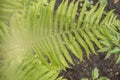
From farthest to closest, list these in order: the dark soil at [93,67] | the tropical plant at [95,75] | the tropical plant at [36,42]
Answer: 1. the dark soil at [93,67]
2. the tropical plant at [95,75]
3. the tropical plant at [36,42]

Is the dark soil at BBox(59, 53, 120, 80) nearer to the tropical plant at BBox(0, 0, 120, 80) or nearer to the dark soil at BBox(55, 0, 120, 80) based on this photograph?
the dark soil at BBox(55, 0, 120, 80)

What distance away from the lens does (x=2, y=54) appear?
1.40 meters

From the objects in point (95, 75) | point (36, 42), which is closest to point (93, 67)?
point (95, 75)

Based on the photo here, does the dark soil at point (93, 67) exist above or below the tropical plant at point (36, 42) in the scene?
below

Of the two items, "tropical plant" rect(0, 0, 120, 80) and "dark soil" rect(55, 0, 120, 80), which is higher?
"tropical plant" rect(0, 0, 120, 80)

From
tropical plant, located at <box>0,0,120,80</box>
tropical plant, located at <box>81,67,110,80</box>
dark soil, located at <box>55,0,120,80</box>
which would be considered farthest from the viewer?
dark soil, located at <box>55,0,120,80</box>

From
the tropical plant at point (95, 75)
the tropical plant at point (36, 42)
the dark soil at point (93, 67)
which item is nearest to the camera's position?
the tropical plant at point (36, 42)

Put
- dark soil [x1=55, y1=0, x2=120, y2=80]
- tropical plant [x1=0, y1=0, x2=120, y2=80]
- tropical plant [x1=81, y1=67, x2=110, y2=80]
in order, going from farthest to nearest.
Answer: dark soil [x1=55, y1=0, x2=120, y2=80] < tropical plant [x1=81, y1=67, x2=110, y2=80] < tropical plant [x1=0, y1=0, x2=120, y2=80]

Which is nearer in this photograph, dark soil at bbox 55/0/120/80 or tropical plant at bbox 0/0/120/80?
tropical plant at bbox 0/0/120/80

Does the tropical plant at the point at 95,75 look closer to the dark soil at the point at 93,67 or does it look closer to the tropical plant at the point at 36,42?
the dark soil at the point at 93,67

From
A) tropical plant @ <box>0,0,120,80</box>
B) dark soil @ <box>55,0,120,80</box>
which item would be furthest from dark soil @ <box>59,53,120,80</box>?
tropical plant @ <box>0,0,120,80</box>

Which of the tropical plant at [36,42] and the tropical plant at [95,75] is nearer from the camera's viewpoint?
the tropical plant at [36,42]

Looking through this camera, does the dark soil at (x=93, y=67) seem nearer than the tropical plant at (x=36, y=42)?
No

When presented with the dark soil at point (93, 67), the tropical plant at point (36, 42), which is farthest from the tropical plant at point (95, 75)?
the tropical plant at point (36, 42)
